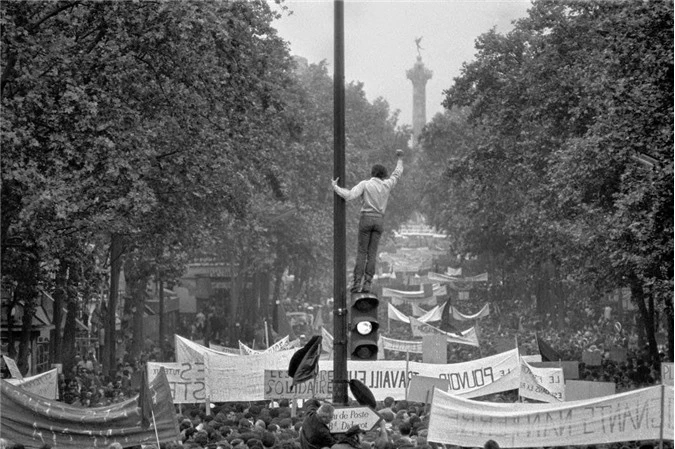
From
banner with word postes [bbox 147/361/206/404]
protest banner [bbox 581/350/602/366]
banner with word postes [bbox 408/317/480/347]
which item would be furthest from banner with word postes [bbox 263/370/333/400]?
banner with word postes [bbox 408/317/480/347]

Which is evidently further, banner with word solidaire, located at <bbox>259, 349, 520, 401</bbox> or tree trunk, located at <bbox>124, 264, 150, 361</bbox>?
tree trunk, located at <bbox>124, 264, 150, 361</bbox>

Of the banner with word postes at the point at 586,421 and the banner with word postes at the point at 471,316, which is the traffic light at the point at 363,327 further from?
the banner with word postes at the point at 471,316

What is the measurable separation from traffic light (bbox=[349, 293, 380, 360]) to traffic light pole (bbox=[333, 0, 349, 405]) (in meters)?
0.82

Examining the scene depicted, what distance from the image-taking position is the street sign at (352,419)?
13945mm

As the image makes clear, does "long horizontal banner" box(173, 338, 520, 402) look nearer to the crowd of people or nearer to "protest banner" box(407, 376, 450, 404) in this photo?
the crowd of people

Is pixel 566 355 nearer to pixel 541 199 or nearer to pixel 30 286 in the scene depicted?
pixel 541 199

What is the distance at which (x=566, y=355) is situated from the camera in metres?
38.5

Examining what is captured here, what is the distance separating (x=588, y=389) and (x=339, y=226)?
19.5 feet

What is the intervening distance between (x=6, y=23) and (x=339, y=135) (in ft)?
32.8

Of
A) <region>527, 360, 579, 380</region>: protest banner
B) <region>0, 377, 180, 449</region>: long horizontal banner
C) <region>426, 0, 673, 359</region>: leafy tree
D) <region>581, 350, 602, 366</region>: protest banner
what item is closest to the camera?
<region>0, 377, 180, 449</region>: long horizontal banner

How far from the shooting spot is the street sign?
13.9 metres

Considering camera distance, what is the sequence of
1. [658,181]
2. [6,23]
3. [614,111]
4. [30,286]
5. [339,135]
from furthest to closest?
[30,286]
[614,111]
[6,23]
[658,181]
[339,135]

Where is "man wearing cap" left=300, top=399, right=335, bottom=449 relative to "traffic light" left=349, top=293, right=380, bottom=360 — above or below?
below

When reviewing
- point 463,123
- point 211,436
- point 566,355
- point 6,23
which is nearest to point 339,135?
point 211,436
